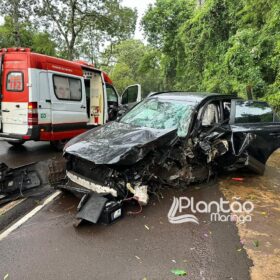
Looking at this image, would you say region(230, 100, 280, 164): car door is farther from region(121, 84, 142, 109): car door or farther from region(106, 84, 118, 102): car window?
region(106, 84, 118, 102): car window

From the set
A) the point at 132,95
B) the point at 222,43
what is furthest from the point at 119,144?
the point at 222,43

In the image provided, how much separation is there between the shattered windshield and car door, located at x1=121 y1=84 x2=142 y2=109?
5.02 meters

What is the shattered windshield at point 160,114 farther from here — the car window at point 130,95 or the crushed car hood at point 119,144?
the car window at point 130,95

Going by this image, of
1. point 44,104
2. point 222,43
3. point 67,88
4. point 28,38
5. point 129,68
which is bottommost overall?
point 44,104

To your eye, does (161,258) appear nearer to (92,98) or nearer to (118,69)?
(92,98)

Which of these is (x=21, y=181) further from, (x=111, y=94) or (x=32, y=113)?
(x=111, y=94)

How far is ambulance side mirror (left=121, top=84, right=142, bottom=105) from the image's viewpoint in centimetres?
1118

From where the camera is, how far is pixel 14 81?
7148mm

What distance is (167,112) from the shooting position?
558 cm

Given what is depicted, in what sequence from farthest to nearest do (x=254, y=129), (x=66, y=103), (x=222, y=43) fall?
(x=222, y=43) → (x=66, y=103) → (x=254, y=129)

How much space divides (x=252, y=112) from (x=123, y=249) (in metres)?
4.30

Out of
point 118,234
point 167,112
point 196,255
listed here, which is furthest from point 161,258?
point 167,112

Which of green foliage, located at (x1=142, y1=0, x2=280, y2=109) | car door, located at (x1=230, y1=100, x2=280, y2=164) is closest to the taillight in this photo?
car door, located at (x1=230, y1=100, x2=280, y2=164)

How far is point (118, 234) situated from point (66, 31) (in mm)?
20746
